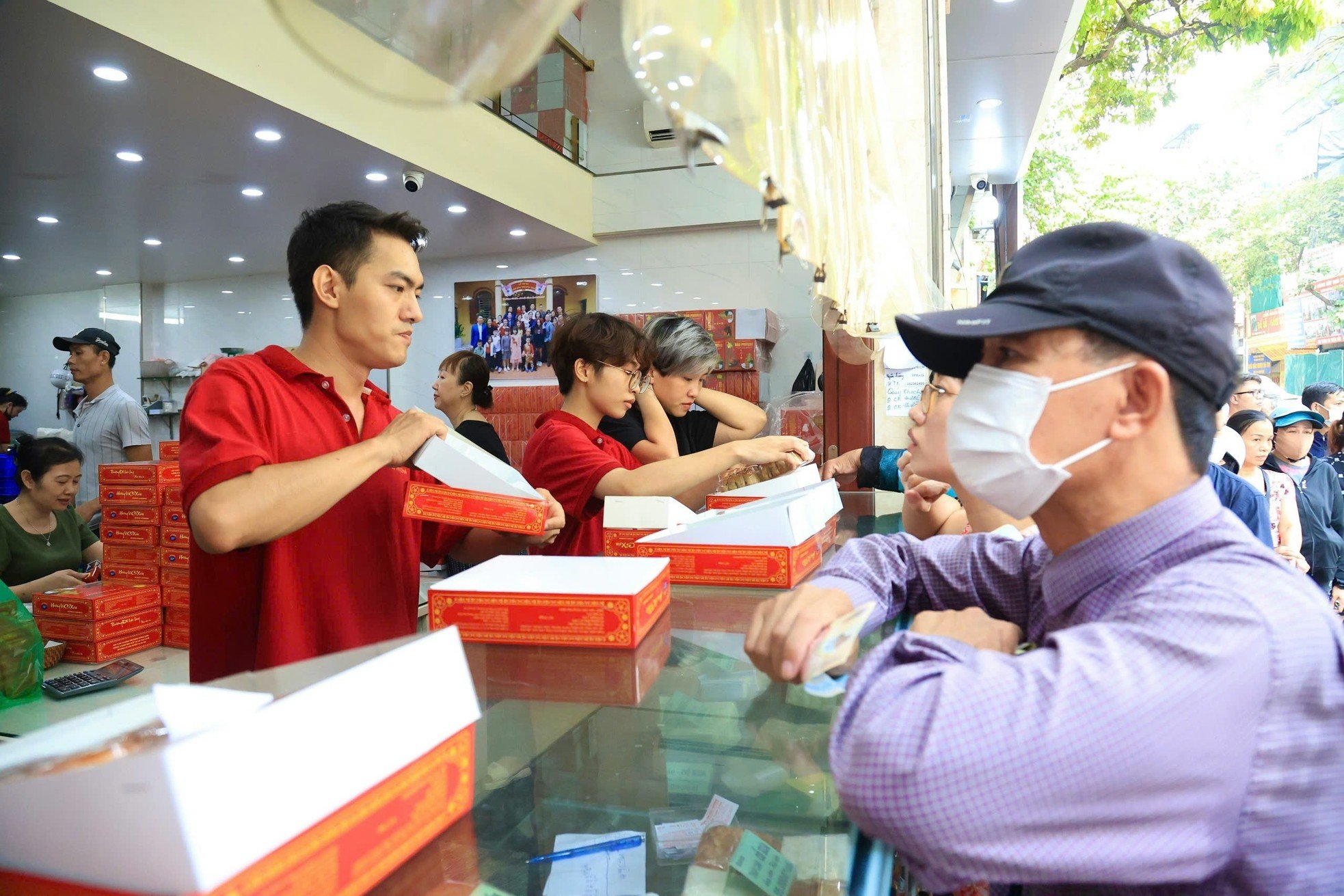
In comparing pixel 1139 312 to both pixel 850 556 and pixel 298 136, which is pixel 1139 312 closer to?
pixel 850 556

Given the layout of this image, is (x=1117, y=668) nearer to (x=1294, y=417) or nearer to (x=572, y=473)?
(x=572, y=473)

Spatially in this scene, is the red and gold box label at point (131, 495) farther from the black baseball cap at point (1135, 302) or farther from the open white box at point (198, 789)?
the black baseball cap at point (1135, 302)

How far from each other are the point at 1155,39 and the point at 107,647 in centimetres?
1055

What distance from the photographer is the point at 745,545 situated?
5.86 feet

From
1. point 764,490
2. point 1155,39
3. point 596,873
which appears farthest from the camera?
point 1155,39

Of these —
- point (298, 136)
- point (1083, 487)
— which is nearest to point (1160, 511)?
point (1083, 487)

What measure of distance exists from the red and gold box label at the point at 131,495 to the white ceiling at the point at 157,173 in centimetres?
203

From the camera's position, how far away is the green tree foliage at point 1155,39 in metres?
8.04

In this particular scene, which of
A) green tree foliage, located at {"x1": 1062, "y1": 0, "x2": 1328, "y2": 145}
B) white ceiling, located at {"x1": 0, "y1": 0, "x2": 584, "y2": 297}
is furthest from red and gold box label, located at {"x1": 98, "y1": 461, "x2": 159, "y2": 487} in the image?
green tree foliage, located at {"x1": 1062, "y1": 0, "x2": 1328, "y2": 145}

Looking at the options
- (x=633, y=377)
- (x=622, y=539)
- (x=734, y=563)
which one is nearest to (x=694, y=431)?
(x=633, y=377)

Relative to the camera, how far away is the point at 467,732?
771 millimetres

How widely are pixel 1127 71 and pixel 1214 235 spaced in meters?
2.39

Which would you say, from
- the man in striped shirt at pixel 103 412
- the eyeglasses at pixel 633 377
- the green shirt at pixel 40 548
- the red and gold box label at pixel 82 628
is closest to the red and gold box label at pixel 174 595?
the red and gold box label at pixel 82 628

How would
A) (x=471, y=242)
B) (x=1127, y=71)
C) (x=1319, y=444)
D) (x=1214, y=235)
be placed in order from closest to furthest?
(x=1319, y=444) < (x=471, y=242) < (x=1127, y=71) < (x=1214, y=235)
